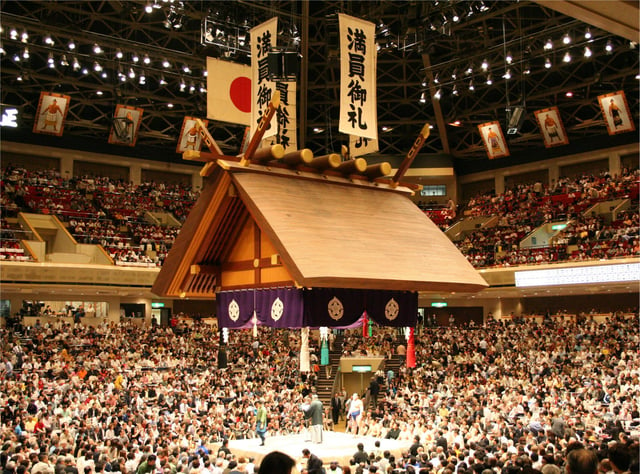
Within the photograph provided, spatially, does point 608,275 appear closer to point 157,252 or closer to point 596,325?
point 596,325

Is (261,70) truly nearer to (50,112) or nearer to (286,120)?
(286,120)

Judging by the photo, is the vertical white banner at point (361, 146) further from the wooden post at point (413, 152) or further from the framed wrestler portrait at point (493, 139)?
the framed wrestler portrait at point (493, 139)

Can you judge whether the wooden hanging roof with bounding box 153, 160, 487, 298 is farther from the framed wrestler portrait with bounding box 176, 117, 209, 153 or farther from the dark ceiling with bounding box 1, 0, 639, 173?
the framed wrestler portrait with bounding box 176, 117, 209, 153

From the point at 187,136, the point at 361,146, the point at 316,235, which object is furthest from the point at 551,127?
the point at 316,235

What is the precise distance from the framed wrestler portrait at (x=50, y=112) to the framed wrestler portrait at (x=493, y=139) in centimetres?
1326

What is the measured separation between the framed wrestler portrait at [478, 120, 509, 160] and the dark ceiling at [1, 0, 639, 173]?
0.62 m

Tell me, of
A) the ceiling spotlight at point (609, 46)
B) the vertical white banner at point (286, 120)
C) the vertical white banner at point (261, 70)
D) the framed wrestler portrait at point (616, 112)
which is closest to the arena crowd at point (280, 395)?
the vertical white banner at point (286, 120)

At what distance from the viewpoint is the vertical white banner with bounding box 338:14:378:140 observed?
708 centimetres

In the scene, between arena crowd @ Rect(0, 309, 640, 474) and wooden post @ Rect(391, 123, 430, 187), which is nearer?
wooden post @ Rect(391, 123, 430, 187)

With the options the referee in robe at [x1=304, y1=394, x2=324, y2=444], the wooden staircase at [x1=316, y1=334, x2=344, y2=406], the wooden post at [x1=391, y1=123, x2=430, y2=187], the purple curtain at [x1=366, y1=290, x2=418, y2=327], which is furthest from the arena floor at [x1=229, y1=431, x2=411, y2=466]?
the wooden staircase at [x1=316, y1=334, x2=344, y2=406]

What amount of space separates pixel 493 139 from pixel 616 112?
4.16 meters

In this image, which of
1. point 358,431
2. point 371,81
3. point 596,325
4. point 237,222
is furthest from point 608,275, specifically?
point 237,222

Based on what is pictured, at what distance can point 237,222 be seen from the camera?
6637 mm

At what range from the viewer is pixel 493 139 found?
22781 mm
